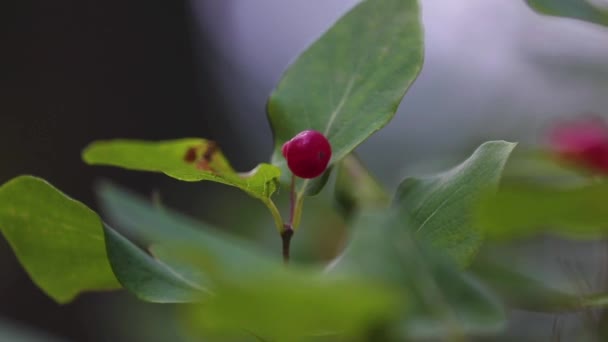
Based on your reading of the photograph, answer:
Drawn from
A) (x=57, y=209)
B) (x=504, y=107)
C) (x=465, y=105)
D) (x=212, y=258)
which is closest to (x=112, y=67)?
(x=465, y=105)

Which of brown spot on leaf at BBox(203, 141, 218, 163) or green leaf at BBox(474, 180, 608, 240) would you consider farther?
brown spot on leaf at BBox(203, 141, 218, 163)

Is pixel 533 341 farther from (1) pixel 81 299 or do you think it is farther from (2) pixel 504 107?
(1) pixel 81 299

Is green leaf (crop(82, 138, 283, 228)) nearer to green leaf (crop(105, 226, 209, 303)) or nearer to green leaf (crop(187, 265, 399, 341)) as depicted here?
green leaf (crop(105, 226, 209, 303))

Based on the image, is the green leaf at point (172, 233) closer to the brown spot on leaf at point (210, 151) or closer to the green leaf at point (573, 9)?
the brown spot on leaf at point (210, 151)

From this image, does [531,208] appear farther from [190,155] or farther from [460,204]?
[190,155]

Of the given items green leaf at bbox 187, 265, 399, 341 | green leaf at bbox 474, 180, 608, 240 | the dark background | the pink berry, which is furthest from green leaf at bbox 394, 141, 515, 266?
the dark background

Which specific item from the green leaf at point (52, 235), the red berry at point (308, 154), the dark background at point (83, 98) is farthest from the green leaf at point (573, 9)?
the dark background at point (83, 98)
